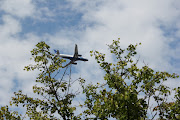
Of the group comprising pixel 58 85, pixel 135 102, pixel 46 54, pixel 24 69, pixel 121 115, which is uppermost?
pixel 46 54

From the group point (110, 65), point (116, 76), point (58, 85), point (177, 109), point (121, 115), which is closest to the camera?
point (121, 115)

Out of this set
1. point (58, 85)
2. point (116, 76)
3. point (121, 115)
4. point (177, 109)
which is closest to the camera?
point (121, 115)

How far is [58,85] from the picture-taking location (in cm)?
1452

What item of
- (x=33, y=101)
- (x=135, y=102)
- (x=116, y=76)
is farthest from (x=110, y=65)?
(x=33, y=101)

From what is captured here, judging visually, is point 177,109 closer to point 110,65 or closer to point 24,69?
point 110,65

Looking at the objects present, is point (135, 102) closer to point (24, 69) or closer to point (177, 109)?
point (177, 109)

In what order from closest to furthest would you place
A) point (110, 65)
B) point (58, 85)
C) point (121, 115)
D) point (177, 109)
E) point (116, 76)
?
1. point (121, 115)
2. point (177, 109)
3. point (116, 76)
4. point (110, 65)
5. point (58, 85)

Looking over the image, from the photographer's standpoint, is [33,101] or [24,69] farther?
[24,69]

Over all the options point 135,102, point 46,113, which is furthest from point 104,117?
point 46,113

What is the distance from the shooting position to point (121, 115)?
976 centimetres

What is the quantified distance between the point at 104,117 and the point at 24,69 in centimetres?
751

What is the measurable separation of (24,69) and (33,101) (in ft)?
8.17

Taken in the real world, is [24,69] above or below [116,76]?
above

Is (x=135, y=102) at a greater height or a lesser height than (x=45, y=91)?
lesser
